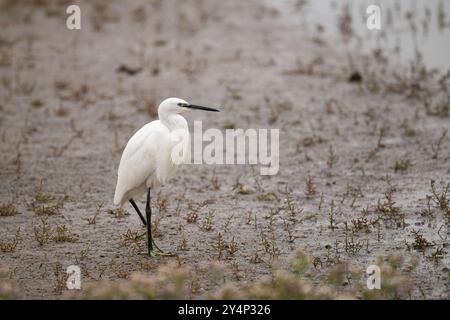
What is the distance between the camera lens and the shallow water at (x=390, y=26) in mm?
12289

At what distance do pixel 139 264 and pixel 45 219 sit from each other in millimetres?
1175

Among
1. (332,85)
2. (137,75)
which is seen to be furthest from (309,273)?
(137,75)

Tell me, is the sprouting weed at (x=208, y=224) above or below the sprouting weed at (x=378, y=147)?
below

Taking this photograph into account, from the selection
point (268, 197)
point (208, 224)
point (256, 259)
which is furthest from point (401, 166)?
point (256, 259)

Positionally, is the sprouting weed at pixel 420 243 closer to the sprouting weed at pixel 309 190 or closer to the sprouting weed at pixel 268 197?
the sprouting weed at pixel 309 190

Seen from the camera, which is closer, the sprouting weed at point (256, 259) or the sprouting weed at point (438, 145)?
the sprouting weed at point (256, 259)

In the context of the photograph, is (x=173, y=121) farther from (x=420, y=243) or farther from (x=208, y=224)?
(x=420, y=243)

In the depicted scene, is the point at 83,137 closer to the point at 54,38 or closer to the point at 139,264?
the point at 139,264

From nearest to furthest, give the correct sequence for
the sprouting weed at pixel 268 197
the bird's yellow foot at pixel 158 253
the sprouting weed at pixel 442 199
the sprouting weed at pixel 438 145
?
the bird's yellow foot at pixel 158 253 → the sprouting weed at pixel 442 199 → the sprouting weed at pixel 268 197 → the sprouting weed at pixel 438 145

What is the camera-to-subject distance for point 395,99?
10.4 metres

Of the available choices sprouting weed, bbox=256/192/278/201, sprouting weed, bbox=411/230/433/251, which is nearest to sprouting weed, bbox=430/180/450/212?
sprouting weed, bbox=411/230/433/251

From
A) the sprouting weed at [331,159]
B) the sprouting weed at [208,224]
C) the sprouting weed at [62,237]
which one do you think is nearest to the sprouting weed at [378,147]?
the sprouting weed at [331,159]

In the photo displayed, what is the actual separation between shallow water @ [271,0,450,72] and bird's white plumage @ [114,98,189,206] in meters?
6.35

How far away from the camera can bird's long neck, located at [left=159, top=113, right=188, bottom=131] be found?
6.33 m
